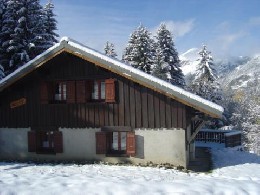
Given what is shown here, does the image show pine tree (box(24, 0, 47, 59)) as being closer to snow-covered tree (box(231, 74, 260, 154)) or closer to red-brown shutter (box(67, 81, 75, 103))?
red-brown shutter (box(67, 81, 75, 103))

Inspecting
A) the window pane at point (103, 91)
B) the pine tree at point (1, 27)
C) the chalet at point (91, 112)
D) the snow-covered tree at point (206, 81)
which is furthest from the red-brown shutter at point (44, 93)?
the snow-covered tree at point (206, 81)

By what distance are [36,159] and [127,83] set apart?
7016 millimetres

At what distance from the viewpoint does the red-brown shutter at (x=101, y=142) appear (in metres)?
19.1

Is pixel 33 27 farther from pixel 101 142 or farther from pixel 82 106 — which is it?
pixel 101 142

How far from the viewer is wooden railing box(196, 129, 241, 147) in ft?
90.6

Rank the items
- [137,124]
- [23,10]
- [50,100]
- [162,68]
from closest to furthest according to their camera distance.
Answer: [137,124]
[50,100]
[23,10]
[162,68]

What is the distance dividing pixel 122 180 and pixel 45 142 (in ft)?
27.6

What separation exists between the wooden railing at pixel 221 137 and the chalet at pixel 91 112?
7.24 meters

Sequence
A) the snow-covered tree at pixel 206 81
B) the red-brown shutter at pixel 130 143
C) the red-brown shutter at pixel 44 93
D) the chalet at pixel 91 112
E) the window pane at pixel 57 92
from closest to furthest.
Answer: the chalet at pixel 91 112 → the red-brown shutter at pixel 130 143 → the red-brown shutter at pixel 44 93 → the window pane at pixel 57 92 → the snow-covered tree at pixel 206 81

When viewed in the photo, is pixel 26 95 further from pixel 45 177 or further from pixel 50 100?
pixel 45 177

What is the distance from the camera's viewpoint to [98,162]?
754 inches

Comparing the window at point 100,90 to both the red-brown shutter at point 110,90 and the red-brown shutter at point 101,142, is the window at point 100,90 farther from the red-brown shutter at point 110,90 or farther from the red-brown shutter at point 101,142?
the red-brown shutter at point 101,142

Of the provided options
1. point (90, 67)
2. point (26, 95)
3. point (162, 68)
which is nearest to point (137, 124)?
point (90, 67)

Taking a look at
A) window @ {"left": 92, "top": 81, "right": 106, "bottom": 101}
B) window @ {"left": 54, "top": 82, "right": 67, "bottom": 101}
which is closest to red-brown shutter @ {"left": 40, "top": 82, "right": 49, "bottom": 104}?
window @ {"left": 54, "top": 82, "right": 67, "bottom": 101}
